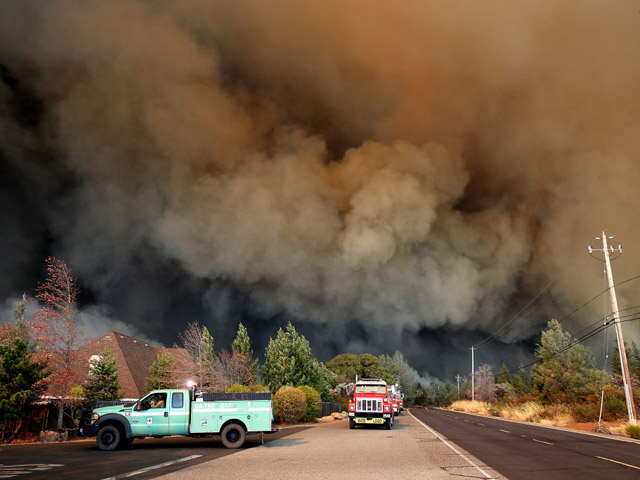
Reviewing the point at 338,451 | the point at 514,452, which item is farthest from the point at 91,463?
the point at 514,452

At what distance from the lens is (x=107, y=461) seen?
14531mm

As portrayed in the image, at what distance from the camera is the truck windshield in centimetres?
2972

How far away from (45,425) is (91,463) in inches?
585

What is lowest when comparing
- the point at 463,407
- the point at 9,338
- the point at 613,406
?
the point at 463,407

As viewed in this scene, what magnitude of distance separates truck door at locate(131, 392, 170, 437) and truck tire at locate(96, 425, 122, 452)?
0.61 meters

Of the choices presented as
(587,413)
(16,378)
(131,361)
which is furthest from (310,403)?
(16,378)

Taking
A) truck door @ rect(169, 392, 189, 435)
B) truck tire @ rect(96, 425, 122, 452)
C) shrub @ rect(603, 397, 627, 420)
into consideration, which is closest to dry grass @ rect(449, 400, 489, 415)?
shrub @ rect(603, 397, 627, 420)

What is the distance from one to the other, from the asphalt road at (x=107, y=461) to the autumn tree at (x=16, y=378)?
5.21m

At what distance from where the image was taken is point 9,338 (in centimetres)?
3472

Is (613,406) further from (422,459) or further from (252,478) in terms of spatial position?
(252,478)

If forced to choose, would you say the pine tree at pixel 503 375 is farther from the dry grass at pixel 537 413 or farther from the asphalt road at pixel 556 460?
the asphalt road at pixel 556 460

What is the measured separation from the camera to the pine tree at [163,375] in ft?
123

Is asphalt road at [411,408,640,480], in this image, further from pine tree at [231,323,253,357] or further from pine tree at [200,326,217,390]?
pine tree at [231,323,253,357]

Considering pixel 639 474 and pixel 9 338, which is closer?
pixel 639 474
